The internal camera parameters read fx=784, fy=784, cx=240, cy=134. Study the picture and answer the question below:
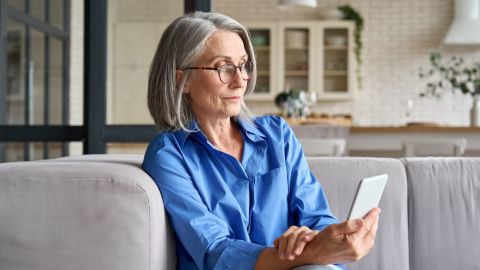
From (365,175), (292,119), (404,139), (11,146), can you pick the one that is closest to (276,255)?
(365,175)

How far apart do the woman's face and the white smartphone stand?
449mm

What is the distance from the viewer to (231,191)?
185 centimetres

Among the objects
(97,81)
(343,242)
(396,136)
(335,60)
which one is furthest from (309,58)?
(343,242)

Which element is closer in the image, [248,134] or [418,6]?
[248,134]

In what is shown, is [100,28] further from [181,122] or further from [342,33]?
[342,33]

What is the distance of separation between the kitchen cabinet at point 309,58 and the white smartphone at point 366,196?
8371 mm

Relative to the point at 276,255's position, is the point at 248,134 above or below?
above

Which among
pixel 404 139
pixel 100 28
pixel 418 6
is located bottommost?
pixel 404 139

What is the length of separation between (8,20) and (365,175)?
2.11m

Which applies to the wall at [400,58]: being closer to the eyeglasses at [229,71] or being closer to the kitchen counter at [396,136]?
the kitchen counter at [396,136]

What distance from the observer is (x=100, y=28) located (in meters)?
2.97

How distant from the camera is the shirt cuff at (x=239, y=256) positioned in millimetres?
1622

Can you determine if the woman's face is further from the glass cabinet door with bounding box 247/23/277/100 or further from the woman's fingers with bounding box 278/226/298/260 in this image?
the glass cabinet door with bounding box 247/23/277/100

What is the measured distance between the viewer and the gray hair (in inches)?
73.7
